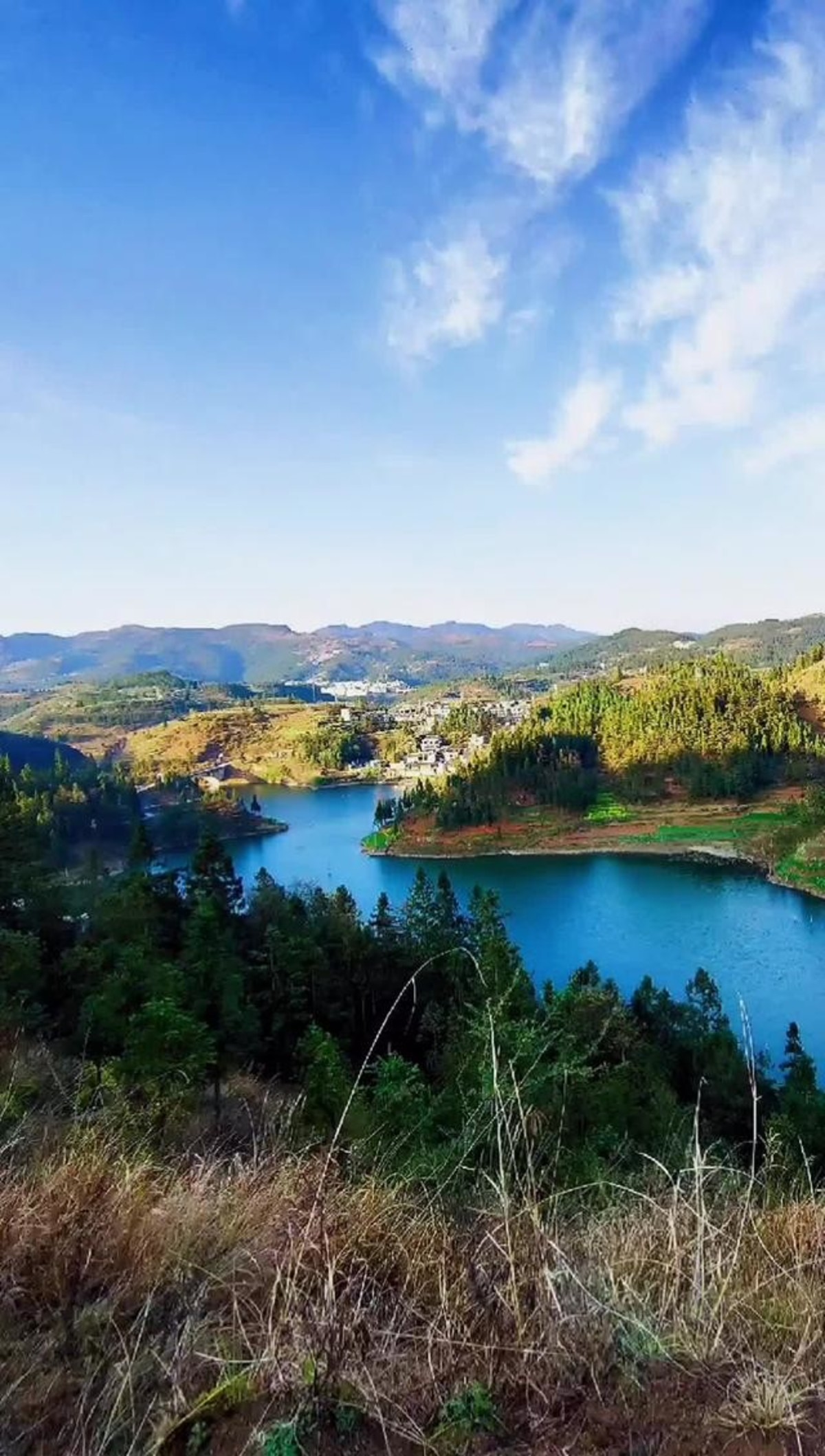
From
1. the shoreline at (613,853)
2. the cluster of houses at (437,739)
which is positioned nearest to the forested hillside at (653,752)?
the shoreline at (613,853)

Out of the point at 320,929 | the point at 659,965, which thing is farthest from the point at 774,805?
the point at 320,929

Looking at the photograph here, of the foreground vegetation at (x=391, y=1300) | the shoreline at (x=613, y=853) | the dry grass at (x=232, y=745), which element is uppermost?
the foreground vegetation at (x=391, y=1300)

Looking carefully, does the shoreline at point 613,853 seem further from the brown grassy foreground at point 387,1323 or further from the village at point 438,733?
the brown grassy foreground at point 387,1323

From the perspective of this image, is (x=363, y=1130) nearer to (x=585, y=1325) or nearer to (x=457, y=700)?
(x=585, y=1325)

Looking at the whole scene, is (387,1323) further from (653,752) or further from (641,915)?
(653,752)

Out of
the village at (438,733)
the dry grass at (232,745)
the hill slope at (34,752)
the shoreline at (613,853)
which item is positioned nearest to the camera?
the shoreline at (613,853)

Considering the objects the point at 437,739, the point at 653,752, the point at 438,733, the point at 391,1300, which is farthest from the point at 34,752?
the point at 391,1300
